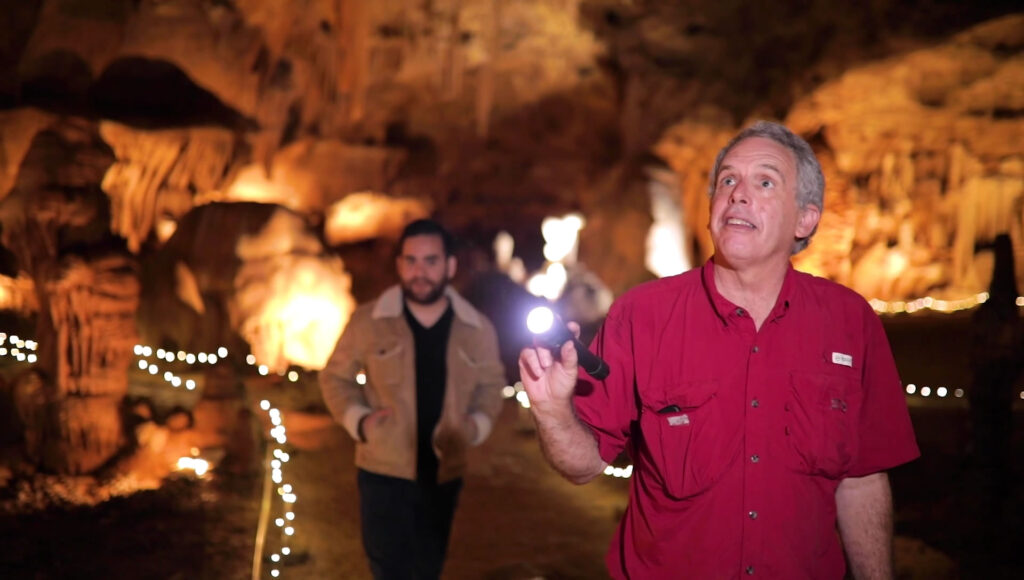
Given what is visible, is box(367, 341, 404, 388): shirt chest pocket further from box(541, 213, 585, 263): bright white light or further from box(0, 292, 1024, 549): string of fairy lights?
box(541, 213, 585, 263): bright white light

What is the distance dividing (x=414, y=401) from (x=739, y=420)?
197 centimetres

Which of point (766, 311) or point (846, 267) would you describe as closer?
point (766, 311)

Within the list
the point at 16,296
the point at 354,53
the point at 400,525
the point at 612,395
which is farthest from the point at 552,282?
the point at 612,395

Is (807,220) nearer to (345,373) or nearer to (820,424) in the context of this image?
(820,424)

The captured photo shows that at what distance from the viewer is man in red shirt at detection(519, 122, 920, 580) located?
184 centimetres

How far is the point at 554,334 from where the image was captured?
1749mm

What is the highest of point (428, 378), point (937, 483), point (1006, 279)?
point (1006, 279)

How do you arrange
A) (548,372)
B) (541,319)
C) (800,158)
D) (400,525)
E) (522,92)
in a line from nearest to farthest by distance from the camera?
(541,319) < (548,372) < (800,158) < (400,525) < (522,92)

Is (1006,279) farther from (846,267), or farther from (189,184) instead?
(189,184)

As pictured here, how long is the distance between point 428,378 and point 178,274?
11.0m

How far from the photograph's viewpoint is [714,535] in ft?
5.99

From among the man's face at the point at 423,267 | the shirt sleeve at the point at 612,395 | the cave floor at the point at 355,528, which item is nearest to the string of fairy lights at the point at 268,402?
the cave floor at the point at 355,528

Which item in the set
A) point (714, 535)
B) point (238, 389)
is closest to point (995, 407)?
point (714, 535)

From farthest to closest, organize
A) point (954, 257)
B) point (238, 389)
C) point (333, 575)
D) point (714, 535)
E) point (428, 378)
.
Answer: point (954, 257)
point (238, 389)
point (333, 575)
point (428, 378)
point (714, 535)
